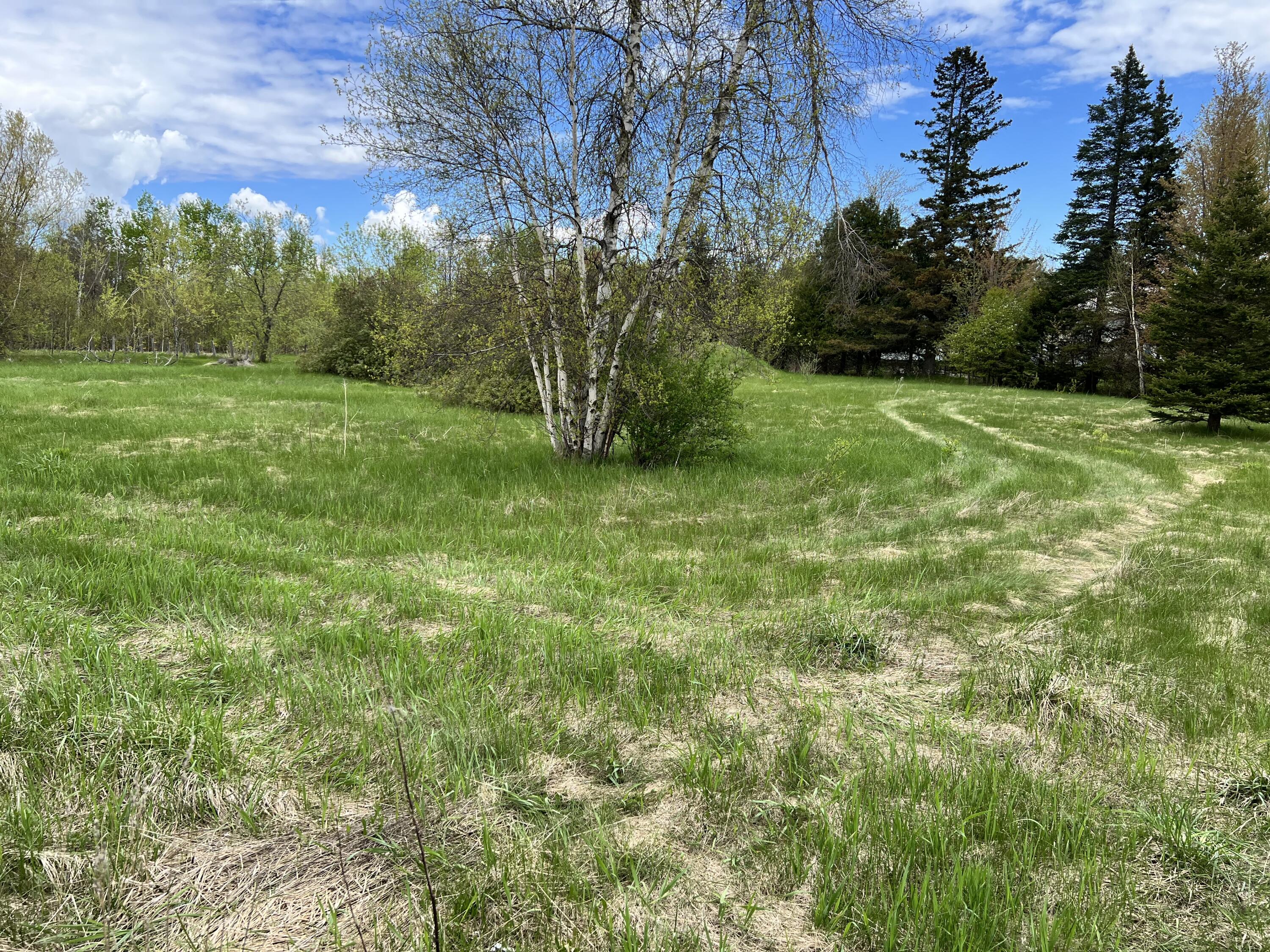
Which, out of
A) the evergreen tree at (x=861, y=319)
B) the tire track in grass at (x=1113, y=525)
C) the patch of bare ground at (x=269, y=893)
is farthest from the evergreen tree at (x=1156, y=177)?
the patch of bare ground at (x=269, y=893)

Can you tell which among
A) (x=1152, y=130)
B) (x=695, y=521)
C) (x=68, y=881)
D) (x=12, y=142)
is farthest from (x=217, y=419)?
(x=1152, y=130)

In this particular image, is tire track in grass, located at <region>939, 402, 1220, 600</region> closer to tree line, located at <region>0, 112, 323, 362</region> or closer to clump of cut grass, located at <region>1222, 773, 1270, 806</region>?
clump of cut grass, located at <region>1222, 773, 1270, 806</region>

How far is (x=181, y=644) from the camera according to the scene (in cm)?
389

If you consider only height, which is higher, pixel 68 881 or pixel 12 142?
pixel 12 142

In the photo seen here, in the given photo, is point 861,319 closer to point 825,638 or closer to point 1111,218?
point 1111,218

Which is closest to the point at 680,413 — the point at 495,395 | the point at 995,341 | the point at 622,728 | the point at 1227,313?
the point at 622,728

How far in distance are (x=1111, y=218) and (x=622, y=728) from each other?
46978 millimetres

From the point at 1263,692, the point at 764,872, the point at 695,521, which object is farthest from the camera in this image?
the point at 695,521

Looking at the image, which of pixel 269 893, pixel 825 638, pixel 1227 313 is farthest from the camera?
pixel 1227 313

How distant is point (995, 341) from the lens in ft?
120

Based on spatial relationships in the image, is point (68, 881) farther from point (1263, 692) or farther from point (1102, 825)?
point (1263, 692)

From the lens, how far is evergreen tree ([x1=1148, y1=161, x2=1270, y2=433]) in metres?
16.1

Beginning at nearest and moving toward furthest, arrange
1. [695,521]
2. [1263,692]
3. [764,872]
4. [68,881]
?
1. [68,881]
2. [764,872]
3. [1263,692]
4. [695,521]

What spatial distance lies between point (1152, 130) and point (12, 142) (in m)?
59.4
